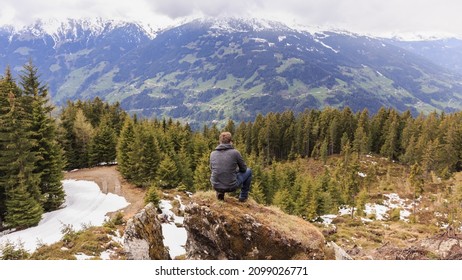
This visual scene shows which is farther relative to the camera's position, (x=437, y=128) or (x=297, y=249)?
(x=437, y=128)

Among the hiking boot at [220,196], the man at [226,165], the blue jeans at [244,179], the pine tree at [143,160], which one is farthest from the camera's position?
the pine tree at [143,160]

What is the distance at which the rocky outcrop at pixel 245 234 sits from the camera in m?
11.5

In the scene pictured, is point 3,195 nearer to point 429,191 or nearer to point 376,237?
point 376,237

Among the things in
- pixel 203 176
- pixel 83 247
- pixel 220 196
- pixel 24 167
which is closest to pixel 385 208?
pixel 203 176

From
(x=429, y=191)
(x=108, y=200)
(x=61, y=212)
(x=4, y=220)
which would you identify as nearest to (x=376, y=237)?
(x=108, y=200)

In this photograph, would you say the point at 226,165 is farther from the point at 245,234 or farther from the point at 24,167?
the point at 24,167

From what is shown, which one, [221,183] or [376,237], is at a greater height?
[221,183]

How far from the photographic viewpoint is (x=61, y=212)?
30172 millimetres

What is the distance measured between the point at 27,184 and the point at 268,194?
3596cm

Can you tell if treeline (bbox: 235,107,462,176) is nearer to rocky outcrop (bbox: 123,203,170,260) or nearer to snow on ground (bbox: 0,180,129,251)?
snow on ground (bbox: 0,180,129,251)

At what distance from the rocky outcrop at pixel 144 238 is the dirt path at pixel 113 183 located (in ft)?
56.6

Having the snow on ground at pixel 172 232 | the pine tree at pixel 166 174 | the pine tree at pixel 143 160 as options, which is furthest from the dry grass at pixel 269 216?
the pine tree at pixel 143 160

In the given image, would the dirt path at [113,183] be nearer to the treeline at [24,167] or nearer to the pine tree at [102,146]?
the pine tree at [102,146]

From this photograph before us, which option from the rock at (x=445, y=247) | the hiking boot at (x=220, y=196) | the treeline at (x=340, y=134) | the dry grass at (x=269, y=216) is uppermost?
the hiking boot at (x=220, y=196)
